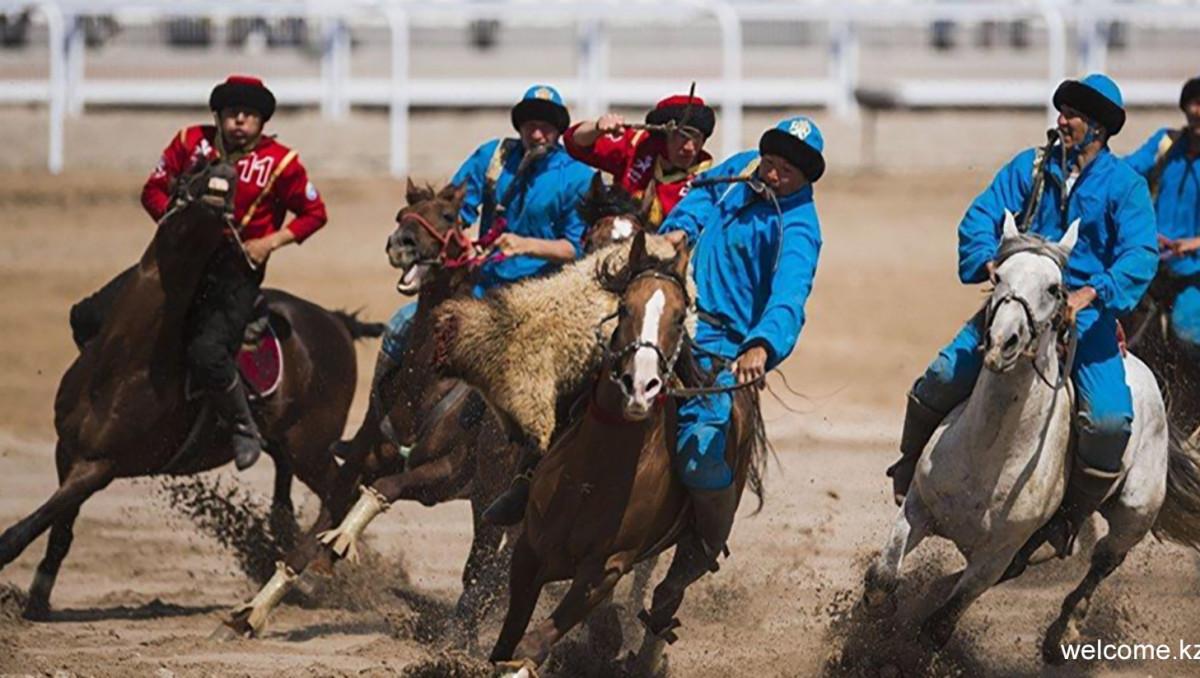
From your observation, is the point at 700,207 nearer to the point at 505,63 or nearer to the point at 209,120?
the point at 209,120

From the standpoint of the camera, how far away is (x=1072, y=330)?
7.50m

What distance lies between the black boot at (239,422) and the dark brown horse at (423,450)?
474mm

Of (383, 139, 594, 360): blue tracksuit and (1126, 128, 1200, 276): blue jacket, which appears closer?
(383, 139, 594, 360): blue tracksuit

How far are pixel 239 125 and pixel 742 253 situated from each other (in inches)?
109

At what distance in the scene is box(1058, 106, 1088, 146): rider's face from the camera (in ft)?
25.5

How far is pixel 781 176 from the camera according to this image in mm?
7551

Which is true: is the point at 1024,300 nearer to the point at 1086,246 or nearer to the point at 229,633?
the point at 1086,246

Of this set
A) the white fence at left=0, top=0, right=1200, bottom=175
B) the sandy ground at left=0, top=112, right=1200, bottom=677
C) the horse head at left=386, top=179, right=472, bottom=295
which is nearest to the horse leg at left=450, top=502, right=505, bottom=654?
the sandy ground at left=0, top=112, right=1200, bottom=677

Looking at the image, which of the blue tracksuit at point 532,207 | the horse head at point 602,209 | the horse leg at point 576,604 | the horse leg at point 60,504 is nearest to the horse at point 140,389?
the horse leg at point 60,504

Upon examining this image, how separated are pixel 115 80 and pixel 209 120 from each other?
Answer: 3.68 ft

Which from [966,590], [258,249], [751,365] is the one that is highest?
[751,365]

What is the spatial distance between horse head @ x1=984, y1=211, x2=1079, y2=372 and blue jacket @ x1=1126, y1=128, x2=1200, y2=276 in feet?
9.91

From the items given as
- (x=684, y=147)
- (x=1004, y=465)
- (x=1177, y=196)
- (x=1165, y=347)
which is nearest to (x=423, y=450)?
(x=684, y=147)

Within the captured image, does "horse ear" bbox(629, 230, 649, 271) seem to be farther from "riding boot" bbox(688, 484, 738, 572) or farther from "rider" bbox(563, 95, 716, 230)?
"rider" bbox(563, 95, 716, 230)
